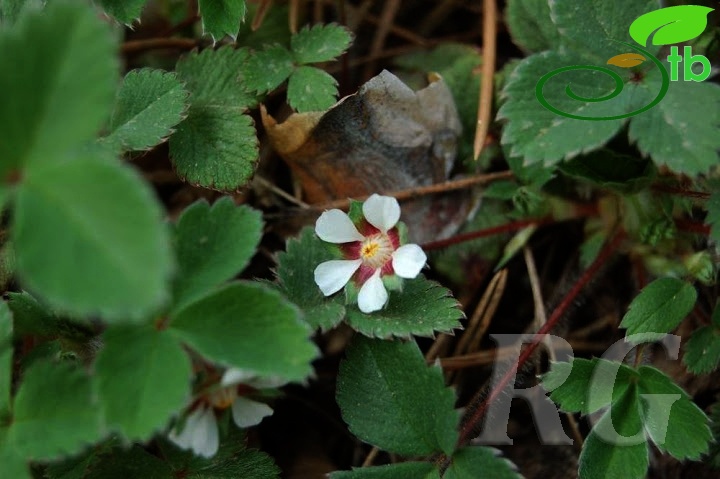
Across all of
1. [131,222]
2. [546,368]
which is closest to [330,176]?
[546,368]

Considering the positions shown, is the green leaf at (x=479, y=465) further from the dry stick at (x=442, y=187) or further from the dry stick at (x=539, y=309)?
the dry stick at (x=442, y=187)

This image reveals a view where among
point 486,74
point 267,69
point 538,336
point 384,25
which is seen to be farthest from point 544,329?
point 384,25

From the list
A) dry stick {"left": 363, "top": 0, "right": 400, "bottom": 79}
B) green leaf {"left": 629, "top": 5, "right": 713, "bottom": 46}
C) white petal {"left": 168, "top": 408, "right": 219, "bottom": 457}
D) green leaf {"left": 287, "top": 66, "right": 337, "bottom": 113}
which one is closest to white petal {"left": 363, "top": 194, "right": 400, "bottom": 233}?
green leaf {"left": 287, "top": 66, "right": 337, "bottom": 113}

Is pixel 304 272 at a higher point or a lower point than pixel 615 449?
higher

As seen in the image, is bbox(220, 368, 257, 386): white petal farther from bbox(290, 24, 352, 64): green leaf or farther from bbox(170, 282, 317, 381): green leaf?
bbox(290, 24, 352, 64): green leaf

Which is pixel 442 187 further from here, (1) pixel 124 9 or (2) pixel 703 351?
(1) pixel 124 9

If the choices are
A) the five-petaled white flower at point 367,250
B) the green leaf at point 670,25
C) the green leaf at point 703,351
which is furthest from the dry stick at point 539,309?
the green leaf at point 670,25

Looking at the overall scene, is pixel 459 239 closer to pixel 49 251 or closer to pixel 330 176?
pixel 330 176
